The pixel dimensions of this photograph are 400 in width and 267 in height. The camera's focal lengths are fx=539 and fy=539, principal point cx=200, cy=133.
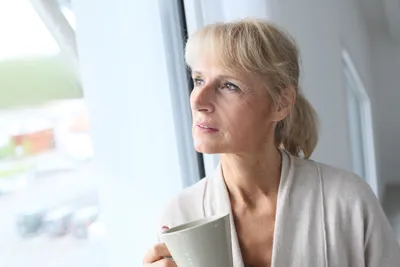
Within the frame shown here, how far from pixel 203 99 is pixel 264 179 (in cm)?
19

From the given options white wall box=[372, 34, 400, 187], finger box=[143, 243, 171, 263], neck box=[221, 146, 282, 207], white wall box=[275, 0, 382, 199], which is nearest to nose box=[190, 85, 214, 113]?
neck box=[221, 146, 282, 207]

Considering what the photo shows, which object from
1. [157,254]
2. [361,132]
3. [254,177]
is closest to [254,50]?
[254,177]

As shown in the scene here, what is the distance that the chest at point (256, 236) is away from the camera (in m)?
0.89

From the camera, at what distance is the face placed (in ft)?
2.73

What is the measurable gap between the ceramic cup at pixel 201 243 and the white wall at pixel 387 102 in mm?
3658

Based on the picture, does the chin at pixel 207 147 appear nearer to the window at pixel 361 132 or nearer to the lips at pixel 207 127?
the lips at pixel 207 127

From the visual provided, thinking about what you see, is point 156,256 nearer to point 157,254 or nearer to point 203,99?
point 157,254

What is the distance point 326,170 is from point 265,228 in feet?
0.48

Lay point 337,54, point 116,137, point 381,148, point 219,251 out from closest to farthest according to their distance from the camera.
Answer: point 219,251 < point 116,137 < point 337,54 < point 381,148

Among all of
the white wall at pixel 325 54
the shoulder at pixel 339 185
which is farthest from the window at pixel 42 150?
the white wall at pixel 325 54

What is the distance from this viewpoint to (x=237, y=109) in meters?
0.84

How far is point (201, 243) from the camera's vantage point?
0.69m

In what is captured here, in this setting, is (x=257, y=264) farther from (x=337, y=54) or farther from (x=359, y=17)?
(x=359, y=17)

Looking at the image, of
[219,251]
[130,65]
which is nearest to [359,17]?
[130,65]
